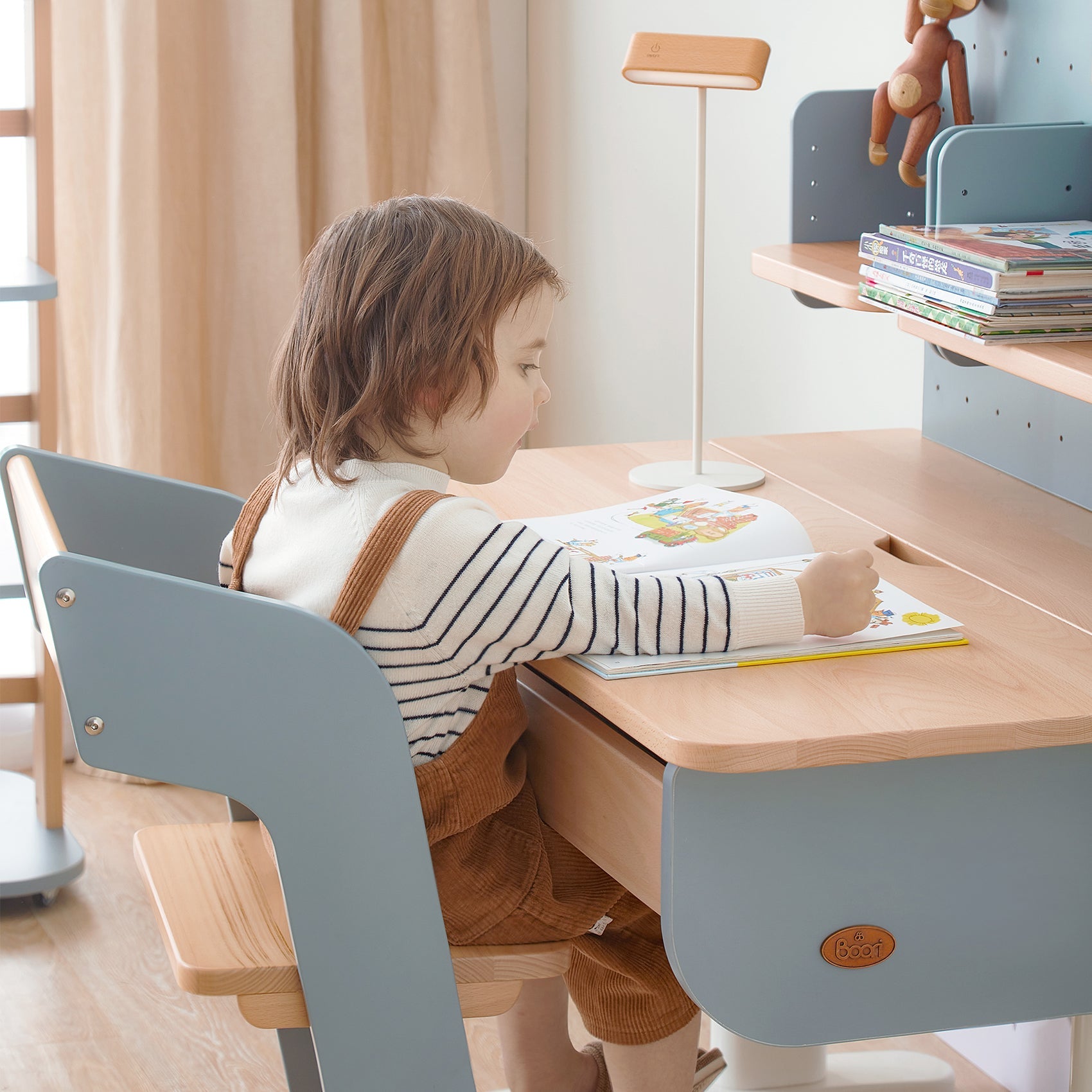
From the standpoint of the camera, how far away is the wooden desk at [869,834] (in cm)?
93

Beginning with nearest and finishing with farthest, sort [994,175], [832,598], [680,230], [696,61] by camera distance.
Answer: [832,598]
[994,175]
[696,61]
[680,230]

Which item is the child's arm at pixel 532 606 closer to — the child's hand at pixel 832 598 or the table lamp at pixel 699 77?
the child's hand at pixel 832 598

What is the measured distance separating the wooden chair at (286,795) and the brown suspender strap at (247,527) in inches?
6.0

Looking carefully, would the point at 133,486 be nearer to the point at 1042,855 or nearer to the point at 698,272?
the point at 698,272

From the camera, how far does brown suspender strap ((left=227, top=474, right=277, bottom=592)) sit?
3.79ft

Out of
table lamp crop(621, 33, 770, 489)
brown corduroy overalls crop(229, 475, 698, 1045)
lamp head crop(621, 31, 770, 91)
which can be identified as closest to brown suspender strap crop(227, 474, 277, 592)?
brown corduroy overalls crop(229, 475, 698, 1045)

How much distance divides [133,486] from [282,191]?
1.31 meters

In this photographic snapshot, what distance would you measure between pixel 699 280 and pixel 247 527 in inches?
24.6

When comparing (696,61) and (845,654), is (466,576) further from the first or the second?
(696,61)

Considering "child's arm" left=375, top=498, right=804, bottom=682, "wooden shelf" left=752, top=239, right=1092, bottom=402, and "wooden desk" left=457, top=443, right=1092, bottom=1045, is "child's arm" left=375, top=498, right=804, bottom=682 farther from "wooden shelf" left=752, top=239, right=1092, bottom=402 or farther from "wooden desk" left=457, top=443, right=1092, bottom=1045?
"wooden shelf" left=752, top=239, right=1092, bottom=402

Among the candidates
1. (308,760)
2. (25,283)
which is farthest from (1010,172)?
(25,283)

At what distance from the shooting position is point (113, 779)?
98.7 inches

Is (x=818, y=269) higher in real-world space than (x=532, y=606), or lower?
higher

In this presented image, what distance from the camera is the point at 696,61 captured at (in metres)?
1.52
